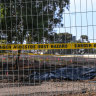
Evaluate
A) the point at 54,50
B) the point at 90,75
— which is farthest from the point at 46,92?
the point at 90,75

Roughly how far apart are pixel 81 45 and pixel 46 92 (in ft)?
6.53

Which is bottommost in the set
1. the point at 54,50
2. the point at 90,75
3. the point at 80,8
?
the point at 90,75

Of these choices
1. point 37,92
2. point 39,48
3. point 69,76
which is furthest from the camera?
point 69,76

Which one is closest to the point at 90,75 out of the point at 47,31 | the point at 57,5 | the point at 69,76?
the point at 69,76

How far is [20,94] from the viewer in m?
6.23

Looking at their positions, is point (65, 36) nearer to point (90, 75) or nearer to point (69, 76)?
point (69, 76)

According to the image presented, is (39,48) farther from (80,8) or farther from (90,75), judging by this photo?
(90,75)

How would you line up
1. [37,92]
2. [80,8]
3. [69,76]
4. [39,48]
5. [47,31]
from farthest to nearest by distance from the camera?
[69,76] → [47,31] → [37,92] → [39,48] → [80,8]

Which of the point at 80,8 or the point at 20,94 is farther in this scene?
the point at 20,94

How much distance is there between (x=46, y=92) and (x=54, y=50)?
1.46 metres

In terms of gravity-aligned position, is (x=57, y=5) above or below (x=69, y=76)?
above

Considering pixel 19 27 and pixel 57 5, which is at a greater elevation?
pixel 57 5

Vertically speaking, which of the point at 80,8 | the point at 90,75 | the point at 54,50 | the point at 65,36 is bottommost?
the point at 90,75

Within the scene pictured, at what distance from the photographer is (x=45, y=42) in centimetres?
630
